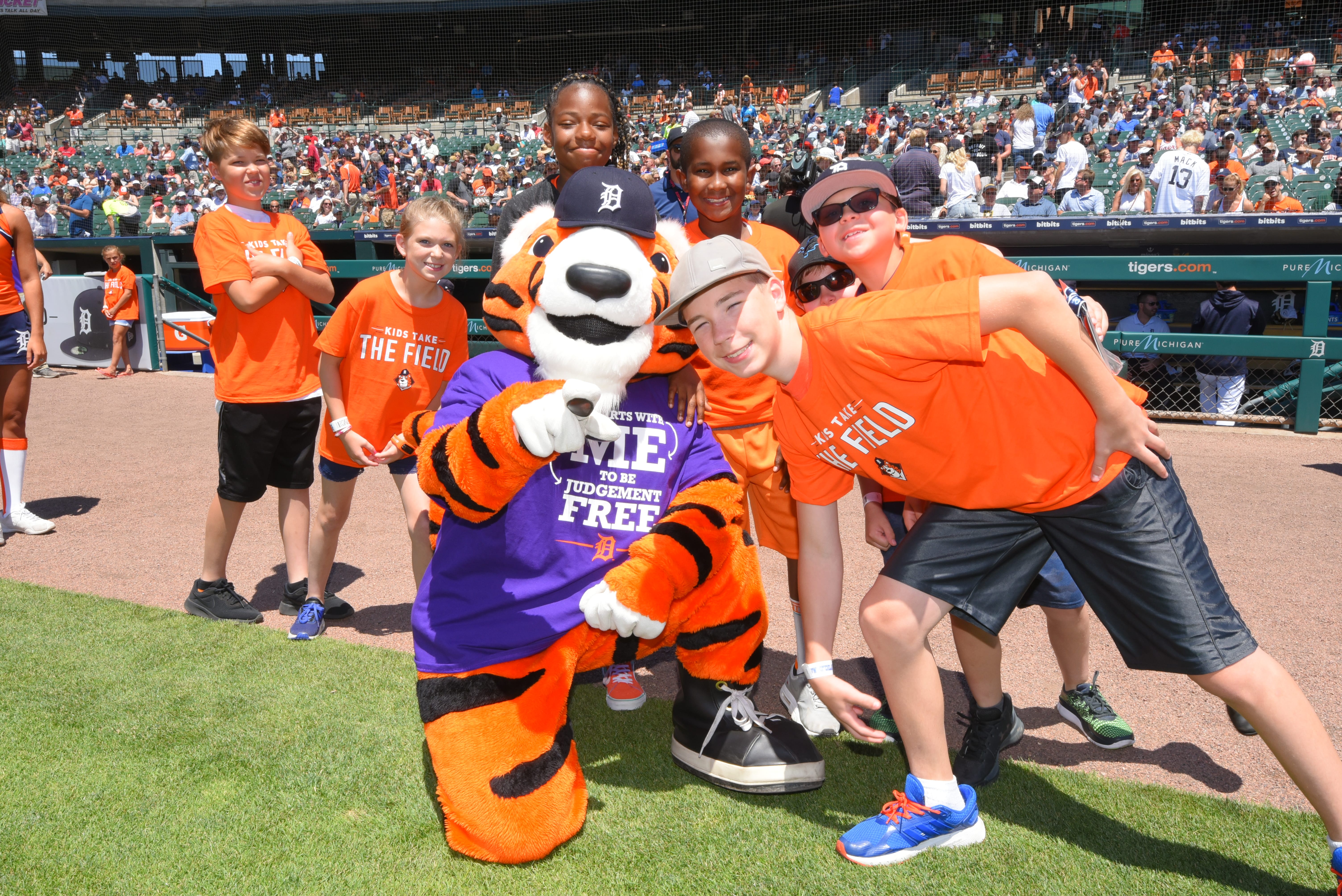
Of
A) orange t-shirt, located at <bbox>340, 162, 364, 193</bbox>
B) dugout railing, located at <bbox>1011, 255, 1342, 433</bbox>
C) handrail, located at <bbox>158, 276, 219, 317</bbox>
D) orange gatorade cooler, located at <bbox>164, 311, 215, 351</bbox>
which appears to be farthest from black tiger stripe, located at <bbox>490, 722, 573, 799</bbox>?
orange t-shirt, located at <bbox>340, 162, 364, 193</bbox>

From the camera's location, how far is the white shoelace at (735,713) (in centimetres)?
265

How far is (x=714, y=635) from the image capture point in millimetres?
2623

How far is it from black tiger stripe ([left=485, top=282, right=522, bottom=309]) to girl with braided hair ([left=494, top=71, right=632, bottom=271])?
0.69 m

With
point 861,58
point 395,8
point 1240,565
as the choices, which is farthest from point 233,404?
point 395,8

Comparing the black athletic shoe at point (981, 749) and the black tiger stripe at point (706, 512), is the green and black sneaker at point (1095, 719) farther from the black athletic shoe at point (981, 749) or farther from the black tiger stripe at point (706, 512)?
the black tiger stripe at point (706, 512)

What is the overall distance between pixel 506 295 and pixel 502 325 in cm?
8

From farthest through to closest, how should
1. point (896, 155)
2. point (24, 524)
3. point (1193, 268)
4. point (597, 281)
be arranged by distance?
point (896, 155), point (1193, 268), point (24, 524), point (597, 281)

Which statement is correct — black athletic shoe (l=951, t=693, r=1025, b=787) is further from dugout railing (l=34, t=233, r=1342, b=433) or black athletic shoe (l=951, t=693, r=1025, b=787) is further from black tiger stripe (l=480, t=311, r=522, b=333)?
dugout railing (l=34, t=233, r=1342, b=433)

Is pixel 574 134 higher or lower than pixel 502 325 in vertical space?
higher

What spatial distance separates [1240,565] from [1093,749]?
2.21m

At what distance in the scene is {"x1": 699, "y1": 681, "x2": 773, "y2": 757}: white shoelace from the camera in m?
2.65

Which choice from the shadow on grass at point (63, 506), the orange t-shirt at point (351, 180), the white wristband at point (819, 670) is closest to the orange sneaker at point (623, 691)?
the white wristband at point (819, 670)

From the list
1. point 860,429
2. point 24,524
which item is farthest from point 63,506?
point 860,429

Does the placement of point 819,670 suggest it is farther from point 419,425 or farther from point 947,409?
point 419,425
